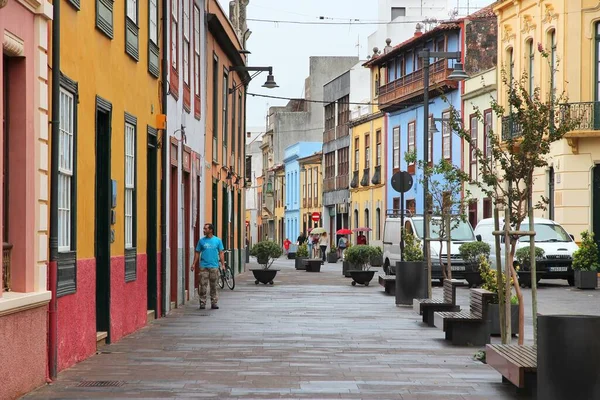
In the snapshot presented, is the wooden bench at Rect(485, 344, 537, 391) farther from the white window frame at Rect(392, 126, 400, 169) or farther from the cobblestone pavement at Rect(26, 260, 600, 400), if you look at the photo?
the white window frame at Rect(392, 126, 400, 169)

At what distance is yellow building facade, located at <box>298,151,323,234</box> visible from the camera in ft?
283

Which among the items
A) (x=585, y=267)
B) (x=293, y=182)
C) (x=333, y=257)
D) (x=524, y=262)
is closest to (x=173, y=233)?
(x=524, y=262)

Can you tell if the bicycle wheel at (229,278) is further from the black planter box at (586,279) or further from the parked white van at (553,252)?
the black planter box at (586,279)

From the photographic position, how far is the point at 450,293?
1916 centimetres

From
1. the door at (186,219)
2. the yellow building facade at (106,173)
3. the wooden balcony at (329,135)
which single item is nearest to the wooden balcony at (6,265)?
the yellow building facade at (106,173)

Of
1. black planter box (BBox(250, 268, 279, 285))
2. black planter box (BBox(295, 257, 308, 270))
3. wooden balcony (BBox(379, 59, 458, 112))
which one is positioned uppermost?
wooden balcony (BBox(379, 59, 458, 112))

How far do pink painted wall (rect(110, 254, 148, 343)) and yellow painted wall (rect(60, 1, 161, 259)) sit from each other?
0.77 feet

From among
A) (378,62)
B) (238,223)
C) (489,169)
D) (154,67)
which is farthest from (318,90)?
(489,169)

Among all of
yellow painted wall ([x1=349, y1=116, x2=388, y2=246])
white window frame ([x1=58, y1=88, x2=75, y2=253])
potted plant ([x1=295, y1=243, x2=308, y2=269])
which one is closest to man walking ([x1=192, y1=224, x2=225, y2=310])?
white window frame ([x1=58, y1=88, x2=75, y2=253])

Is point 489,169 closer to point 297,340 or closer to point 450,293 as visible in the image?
point 297,340

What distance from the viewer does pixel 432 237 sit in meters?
36.3

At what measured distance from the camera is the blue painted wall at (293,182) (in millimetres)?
93375

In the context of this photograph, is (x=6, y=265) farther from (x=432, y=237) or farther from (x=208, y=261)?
(x=432, y=237)

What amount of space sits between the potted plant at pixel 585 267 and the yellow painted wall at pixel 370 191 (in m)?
33.0
